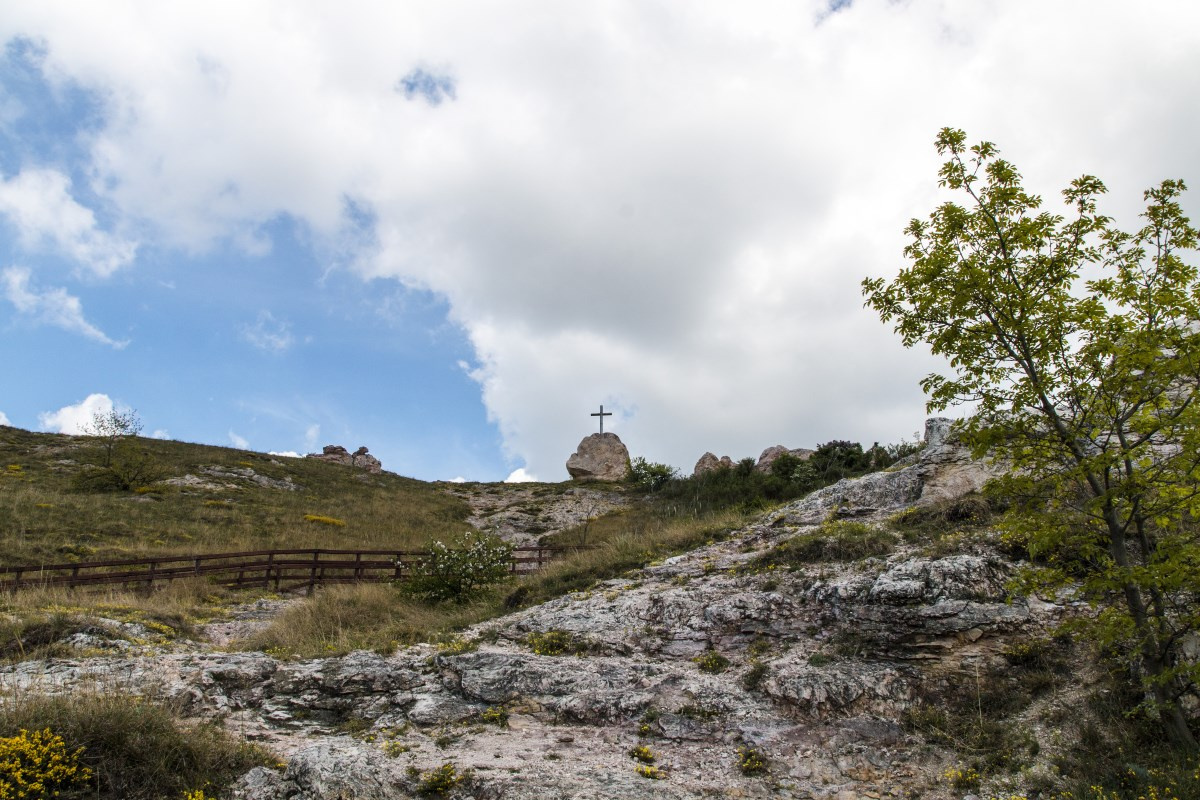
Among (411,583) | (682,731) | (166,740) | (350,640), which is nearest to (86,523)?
(411,583)

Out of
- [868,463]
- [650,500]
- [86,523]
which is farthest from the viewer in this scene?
[650,500]

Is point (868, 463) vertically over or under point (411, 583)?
over

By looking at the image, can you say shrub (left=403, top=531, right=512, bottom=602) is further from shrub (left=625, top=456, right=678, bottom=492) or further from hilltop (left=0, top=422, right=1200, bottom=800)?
shrub (left=625, top=456, right=678, bottom=492)

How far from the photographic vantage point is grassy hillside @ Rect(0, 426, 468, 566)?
27031mm

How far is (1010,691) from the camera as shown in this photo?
8344 millimetres

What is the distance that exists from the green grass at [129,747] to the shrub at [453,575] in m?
10.1

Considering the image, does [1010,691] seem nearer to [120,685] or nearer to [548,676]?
[548,676]

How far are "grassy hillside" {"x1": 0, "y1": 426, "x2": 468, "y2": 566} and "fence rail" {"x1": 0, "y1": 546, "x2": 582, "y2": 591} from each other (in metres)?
3.13

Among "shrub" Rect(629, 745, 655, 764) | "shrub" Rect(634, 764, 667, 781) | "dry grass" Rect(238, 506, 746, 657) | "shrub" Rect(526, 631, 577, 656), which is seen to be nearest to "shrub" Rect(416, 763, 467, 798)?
"shrub" Rect(634, 764, 667, 781)

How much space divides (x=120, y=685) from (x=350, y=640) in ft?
14.4

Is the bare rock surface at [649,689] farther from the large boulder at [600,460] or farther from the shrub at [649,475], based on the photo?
the large boulder at [600,460]

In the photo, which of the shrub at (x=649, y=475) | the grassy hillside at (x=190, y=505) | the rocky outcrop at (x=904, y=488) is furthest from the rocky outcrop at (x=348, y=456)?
the rocky outcrop at (x=904, y=488)

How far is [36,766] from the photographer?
5957 mm

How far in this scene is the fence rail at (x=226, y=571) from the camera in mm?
18812
